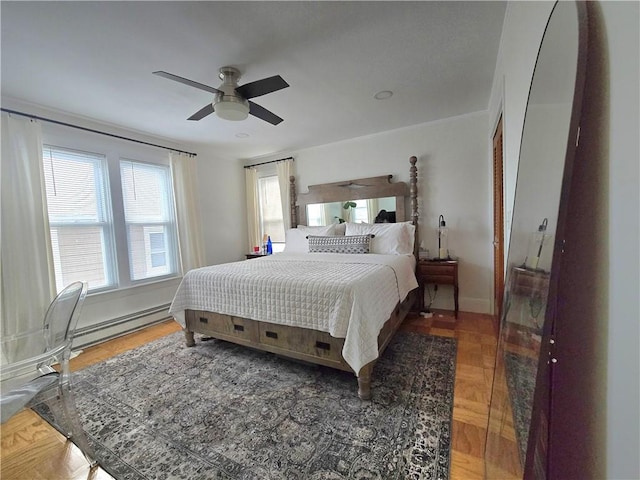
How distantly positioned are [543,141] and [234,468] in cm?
189

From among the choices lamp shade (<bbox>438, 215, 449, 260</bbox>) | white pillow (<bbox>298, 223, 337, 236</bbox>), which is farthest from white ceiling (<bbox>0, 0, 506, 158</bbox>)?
white pillow (<bbox>298, 223, 337, 236</bbox>)

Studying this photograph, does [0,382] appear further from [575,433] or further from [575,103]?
[575,103]

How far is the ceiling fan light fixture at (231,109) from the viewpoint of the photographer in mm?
2027

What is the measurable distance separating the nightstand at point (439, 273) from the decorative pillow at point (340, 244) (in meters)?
0.71

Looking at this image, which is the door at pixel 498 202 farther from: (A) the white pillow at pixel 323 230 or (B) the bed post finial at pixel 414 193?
(A) the white pillow at pixel 323 230

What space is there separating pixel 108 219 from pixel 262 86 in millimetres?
2590

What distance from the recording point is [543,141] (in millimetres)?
864

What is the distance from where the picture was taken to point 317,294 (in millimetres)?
1830

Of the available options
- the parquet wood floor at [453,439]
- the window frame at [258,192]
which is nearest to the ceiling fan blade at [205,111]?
the window frame at [258,192]

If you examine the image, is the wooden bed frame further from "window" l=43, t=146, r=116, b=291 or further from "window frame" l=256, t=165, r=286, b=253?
"window frame" l=256, t=165, r=286, b=253

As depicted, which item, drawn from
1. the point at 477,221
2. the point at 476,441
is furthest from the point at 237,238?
the point at 476,441

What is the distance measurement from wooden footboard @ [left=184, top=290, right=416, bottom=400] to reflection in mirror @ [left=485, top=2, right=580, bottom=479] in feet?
2.73

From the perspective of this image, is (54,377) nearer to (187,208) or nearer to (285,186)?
(187,208)

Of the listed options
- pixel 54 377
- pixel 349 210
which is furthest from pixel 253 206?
pixel 54 377
